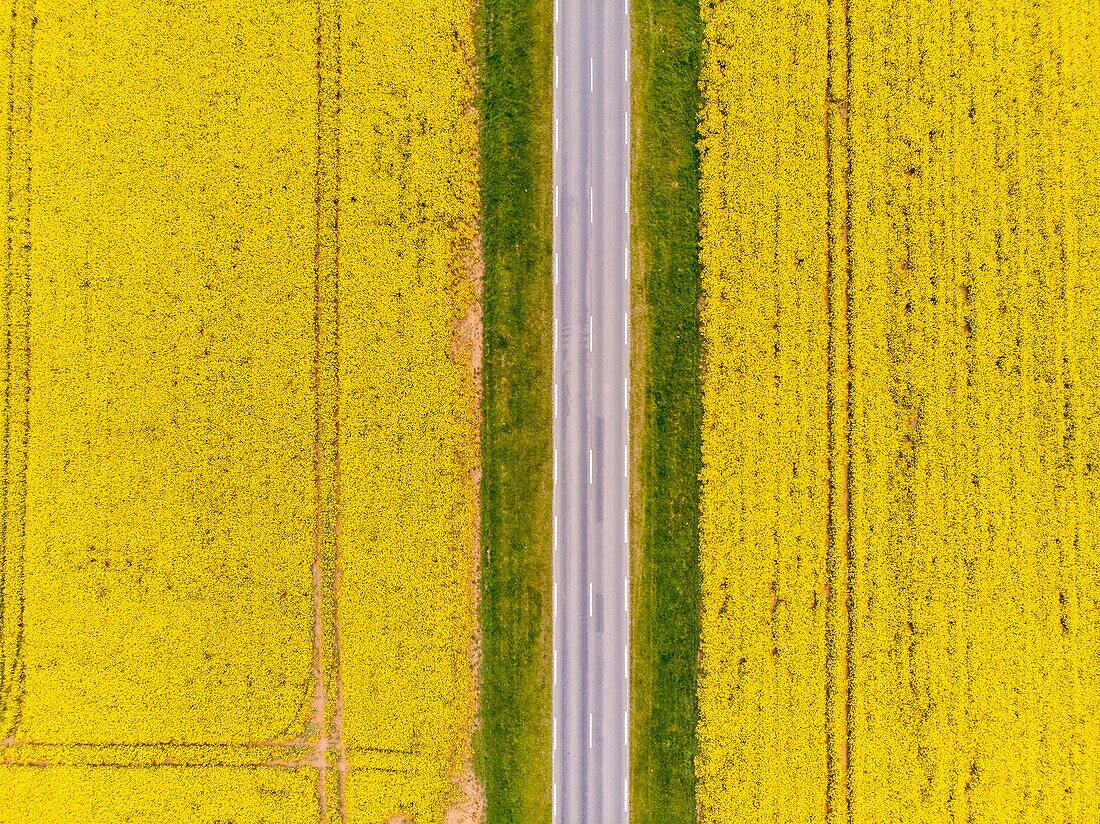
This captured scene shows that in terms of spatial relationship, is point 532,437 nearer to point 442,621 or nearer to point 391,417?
point 391,417

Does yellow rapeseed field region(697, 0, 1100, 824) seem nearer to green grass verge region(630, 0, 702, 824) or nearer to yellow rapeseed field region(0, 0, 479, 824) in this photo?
green grass verge region(630, 0, 702, 824)

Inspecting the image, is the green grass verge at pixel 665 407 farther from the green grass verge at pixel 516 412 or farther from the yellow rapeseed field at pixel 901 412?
the green grass verge at pixel 516 412

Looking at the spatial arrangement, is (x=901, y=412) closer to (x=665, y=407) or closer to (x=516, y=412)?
(x=665, y=407)

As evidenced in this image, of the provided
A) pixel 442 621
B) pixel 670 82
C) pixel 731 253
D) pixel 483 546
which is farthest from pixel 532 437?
pixel 670 82

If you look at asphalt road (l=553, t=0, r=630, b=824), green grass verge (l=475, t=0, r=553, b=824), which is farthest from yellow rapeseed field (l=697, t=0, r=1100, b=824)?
green grass verge (l=475, t=0, r=553, b=824)

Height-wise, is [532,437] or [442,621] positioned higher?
[532,437]

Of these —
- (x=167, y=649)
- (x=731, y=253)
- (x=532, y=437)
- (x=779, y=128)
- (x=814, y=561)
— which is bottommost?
(x=167, y=649)

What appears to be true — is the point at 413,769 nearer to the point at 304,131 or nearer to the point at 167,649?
the point at 167,649

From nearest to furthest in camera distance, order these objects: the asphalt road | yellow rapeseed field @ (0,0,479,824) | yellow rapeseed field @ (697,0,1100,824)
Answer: yellow rapeseed field @ (697,0,1100,824)
the asphalt road
yellow rapeseed field @ (0,0,479,824)
